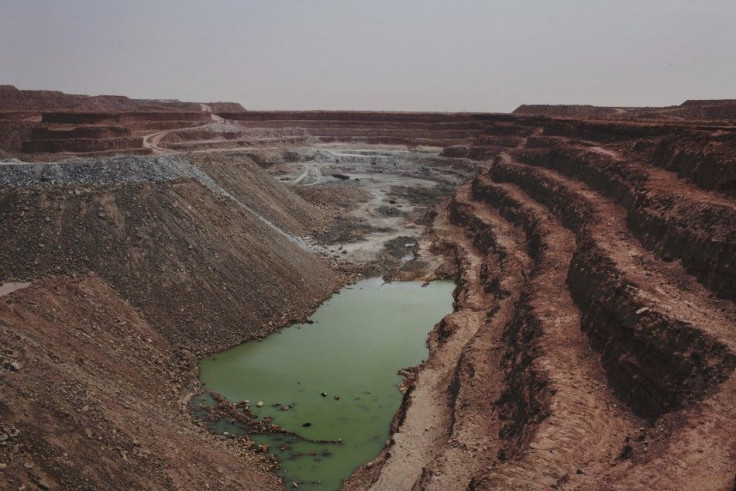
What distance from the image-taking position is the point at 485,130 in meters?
67.9

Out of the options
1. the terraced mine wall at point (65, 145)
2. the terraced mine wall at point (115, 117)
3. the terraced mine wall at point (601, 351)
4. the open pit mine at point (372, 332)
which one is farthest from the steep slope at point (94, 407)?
the terraced mine wall at point (115, 117)

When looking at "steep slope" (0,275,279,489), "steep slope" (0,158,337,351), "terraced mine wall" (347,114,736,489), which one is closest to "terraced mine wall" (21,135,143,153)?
"steep slope" (0,158,337,351)

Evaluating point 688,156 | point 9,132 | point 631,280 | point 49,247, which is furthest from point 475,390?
point 9,132

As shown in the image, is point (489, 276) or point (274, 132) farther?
point (274, 132)

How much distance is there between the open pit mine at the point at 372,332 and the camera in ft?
33.8

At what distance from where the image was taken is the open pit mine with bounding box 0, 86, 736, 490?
10289 millimetres

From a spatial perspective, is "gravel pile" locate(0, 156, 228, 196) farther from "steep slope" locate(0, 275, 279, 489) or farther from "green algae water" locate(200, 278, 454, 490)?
"green algae water" locate(200, 278, 454, 490)

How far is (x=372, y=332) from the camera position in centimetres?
2111

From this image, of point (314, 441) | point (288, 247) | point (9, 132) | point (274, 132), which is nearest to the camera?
point (314, 441)

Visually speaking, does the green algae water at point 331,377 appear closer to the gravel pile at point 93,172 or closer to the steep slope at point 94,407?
the steep slope at point 94,407

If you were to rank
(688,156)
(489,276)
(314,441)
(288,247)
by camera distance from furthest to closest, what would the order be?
1. (288,247)
2. (489,276)
3. (688,156)
4. (314,441)

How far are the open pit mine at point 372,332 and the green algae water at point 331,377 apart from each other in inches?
3.1

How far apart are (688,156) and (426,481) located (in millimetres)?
15477

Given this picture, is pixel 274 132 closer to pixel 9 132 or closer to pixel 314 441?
pixel 9 132
